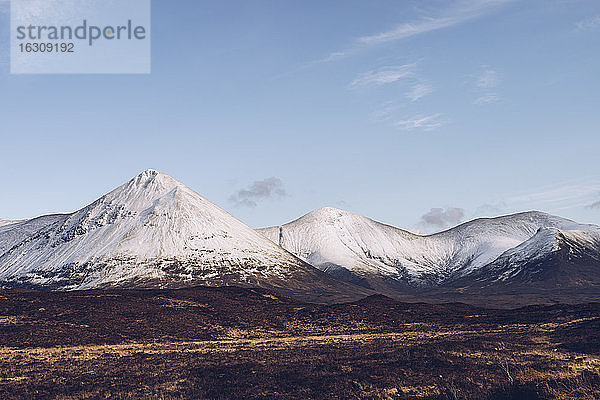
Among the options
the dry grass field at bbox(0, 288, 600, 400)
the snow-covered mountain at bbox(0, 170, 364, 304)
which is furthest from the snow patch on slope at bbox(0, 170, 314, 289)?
the dry grass field at bbox(0, 288, 600, 400)

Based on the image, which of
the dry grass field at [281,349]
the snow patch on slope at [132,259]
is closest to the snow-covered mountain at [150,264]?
the snow patch on slope at [132,259]

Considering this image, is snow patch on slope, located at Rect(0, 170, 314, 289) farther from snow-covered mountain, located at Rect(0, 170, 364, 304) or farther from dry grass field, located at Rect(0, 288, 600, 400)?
dry grass field, located at Rect(0, 288, 600, 400)

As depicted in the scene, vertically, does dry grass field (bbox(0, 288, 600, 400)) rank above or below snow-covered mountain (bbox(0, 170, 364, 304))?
below

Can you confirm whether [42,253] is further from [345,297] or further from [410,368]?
[410,368]

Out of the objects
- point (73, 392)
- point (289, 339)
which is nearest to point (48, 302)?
point (289, 339)

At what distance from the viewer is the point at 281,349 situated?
54.0 meters

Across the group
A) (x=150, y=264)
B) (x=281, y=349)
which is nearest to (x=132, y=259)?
(x=150, y=264)

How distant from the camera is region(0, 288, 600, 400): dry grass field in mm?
35094

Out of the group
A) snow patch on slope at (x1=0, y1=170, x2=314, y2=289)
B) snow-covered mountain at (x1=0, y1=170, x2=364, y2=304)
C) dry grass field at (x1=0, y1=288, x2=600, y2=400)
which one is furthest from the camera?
snow patch on slope at (x1=0, y1=170, x2=314, y2=289)

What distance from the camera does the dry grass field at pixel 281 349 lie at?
35094mm

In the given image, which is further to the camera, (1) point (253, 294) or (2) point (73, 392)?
Answer: (1) point (253, 294)

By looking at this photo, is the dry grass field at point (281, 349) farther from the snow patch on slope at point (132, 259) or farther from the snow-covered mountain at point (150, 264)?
the snow patch on slope at point (132, 259)

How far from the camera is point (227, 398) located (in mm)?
33906

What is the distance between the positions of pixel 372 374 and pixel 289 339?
87.5 feet
